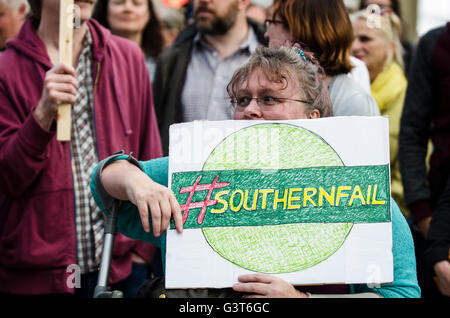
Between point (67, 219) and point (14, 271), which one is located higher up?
point (67, 219)

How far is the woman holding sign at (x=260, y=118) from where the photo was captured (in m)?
1.84

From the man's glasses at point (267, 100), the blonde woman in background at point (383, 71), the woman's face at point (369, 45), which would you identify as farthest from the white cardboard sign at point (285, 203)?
the woman's face at point (369, 45)

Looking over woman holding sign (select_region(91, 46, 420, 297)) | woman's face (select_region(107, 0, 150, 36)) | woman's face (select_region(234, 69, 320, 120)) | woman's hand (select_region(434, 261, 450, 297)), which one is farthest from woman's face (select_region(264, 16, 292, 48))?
woman's face (select_region(107, 0, 150, 36))

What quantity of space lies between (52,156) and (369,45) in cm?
222

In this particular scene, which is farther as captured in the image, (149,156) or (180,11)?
(180,11)

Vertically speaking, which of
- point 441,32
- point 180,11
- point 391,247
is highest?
point 180,11

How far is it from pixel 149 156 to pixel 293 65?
121 cm

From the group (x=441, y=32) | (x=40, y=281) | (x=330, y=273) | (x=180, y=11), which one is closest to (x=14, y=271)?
(x=40, y=281)

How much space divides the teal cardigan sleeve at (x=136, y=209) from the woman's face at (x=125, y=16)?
231 centimetres

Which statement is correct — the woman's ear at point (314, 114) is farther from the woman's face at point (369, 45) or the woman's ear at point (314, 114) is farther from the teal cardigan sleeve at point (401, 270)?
the woman's face at point (369, 45)

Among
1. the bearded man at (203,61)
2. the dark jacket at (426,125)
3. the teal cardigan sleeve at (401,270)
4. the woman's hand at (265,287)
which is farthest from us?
the bearded man at (203,61)

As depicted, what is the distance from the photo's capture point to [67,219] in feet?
9.48
